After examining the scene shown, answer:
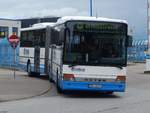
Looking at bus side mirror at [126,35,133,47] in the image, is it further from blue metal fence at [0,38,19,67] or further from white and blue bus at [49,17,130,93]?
blue metal fence at [0,38,19,67]

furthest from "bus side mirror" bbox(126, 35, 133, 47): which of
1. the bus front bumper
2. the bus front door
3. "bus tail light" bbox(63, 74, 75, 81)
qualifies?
the bus front door

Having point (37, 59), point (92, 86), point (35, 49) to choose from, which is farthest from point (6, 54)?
point (92, 86)

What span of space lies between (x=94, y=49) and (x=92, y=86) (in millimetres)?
1419

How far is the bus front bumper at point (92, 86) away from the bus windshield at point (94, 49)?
0.76 meters

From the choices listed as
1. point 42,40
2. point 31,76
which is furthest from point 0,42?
point 42,40

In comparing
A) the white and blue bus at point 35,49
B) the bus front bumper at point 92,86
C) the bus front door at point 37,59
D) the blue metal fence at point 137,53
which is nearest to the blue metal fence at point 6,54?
the white and blue bus at point 35,49

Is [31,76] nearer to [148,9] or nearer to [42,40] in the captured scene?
[42,40]

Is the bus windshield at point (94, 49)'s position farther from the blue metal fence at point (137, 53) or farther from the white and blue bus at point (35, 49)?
the blue metal fence at point (137, 53)

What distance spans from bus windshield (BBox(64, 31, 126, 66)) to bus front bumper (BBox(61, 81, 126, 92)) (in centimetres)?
76

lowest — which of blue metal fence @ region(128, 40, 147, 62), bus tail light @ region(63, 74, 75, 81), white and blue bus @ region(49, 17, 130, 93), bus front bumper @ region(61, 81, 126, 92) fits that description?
blue metal fence @ region(128, 40, 147, 62)

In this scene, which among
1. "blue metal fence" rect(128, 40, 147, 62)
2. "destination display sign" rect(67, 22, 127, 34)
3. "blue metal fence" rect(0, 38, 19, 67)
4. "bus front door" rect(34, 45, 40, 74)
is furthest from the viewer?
"blue metal fence" rect(128, 40, 147, 62)

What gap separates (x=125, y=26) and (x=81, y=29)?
175 cm

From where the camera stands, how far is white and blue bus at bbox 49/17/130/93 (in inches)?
808

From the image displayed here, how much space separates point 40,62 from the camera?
103ft
